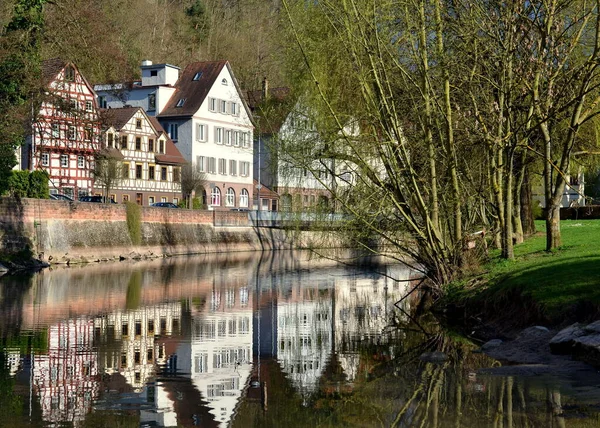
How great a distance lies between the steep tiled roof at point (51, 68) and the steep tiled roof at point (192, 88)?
4235cm

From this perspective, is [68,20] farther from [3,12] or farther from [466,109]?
[466,109]

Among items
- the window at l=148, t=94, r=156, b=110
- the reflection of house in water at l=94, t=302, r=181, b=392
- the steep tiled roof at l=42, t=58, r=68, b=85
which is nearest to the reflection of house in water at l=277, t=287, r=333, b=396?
the reflection of house in water at l=94, t=302, r=181, b=392

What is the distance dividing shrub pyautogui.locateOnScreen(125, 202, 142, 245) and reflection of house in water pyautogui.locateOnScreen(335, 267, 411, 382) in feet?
65.7

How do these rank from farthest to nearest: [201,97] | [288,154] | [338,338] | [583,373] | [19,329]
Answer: [201,97], [288,154], [19,329], [338,338], [583,373]

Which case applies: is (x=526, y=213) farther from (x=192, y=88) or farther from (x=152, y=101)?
(x=152, y=101)

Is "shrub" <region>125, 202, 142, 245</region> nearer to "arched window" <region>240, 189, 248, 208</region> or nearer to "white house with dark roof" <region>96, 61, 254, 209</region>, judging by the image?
"white house with dark roof" <region>96, 61, 254, 209</region>

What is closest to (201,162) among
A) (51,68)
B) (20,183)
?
(20,183)

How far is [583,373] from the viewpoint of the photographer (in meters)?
15.4

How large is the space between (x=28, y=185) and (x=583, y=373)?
45.0 meters

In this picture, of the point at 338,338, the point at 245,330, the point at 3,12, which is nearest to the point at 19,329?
the point at 245,330

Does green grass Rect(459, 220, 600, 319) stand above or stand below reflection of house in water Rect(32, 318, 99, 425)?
above

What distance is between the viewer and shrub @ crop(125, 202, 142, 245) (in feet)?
194

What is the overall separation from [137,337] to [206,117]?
6710 cm

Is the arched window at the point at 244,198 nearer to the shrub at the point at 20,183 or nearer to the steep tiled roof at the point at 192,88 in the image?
the steep tiled roof at the point at 192,88
